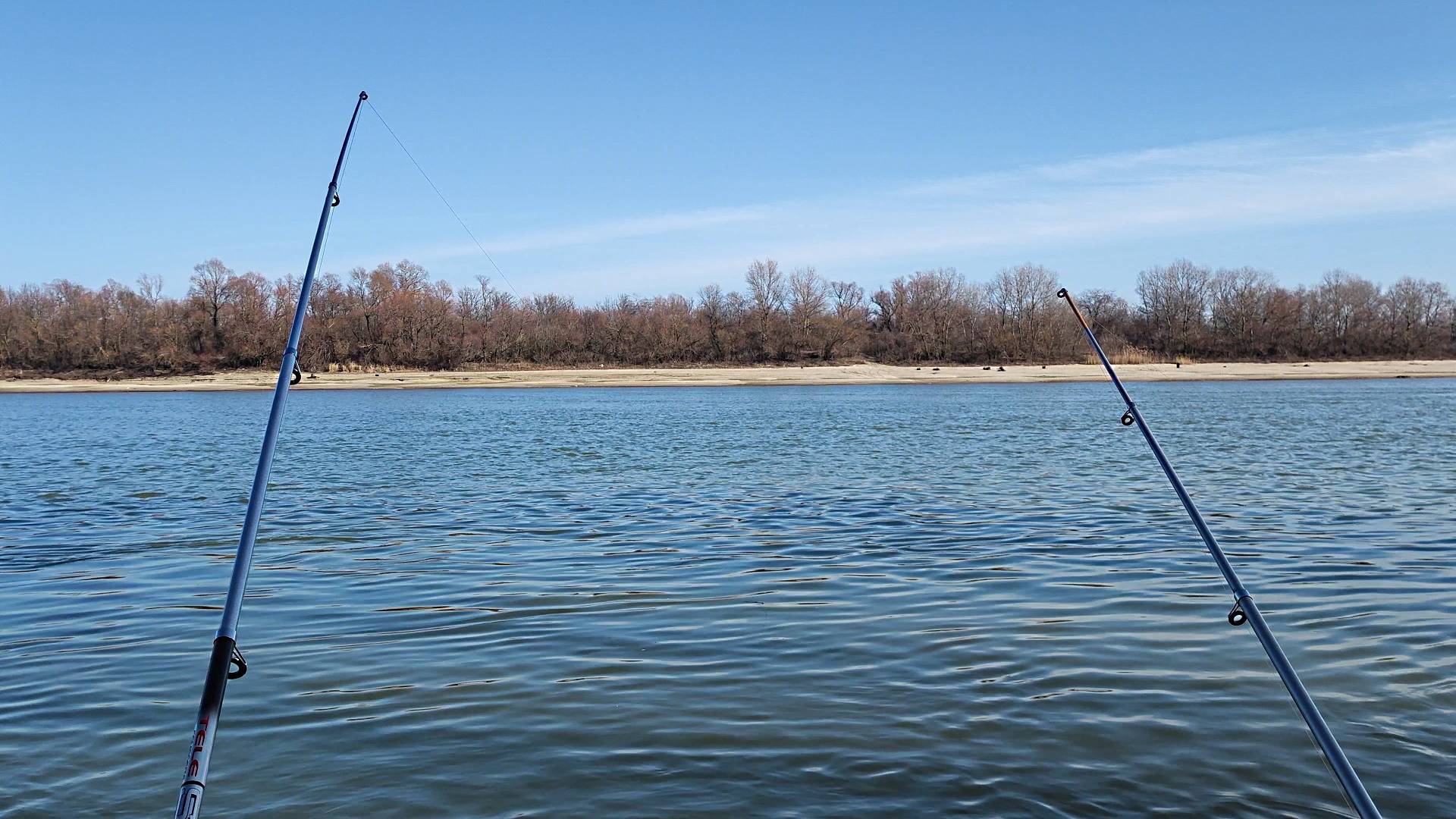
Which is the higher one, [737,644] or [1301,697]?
[1301,697]

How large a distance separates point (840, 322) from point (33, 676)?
92.4 meters

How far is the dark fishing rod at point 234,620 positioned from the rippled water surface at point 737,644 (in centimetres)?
179

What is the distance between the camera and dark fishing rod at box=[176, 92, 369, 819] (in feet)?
9.93

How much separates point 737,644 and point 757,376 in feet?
244

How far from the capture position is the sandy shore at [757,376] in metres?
77.3

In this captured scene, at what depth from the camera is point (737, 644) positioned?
7797 mm

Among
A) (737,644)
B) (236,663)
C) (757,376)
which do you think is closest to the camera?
(236,663)

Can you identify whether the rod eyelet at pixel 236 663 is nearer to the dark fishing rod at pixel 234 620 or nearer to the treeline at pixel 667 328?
the dark fishing rod at pixel 234 620

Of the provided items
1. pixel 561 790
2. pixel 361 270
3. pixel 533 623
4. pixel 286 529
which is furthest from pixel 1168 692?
pixel 361 270

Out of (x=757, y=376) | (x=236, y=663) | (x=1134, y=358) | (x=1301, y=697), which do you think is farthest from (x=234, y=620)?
(x=1134, y=358)

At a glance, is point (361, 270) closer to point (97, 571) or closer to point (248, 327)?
point (248, 327)

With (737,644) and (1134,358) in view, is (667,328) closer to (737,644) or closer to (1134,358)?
(1134,358)

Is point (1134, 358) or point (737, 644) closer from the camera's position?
point (737, 644)

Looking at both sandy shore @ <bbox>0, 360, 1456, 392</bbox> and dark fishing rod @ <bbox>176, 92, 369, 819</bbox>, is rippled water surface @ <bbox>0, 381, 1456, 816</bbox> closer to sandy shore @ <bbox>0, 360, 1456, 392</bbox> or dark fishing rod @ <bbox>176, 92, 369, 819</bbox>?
dark fishing rod @ <bbox>176, 92, 369, 819</bbox>
